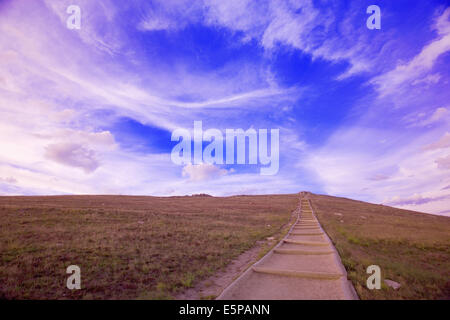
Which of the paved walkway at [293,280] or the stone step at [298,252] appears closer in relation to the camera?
the paved walkway at [293,280]

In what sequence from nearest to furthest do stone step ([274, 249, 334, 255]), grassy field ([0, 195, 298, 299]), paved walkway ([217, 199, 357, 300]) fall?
paved walkway ([217, 199, 357, 300])
grassy field ([0, 195, 298, 299])
stone step ([274, 249, 334, 255])

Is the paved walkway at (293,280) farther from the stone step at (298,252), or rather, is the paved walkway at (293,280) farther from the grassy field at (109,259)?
the grassy field at (109,259)

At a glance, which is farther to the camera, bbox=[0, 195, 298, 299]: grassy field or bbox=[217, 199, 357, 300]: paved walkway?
bbox=[0, 195, 298, 299]: grassy field

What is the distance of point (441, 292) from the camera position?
5.71 meters

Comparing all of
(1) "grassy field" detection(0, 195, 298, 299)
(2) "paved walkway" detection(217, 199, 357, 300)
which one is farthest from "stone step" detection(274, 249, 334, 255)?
(1) "grassy field" detection(0, 195, 298, 299)

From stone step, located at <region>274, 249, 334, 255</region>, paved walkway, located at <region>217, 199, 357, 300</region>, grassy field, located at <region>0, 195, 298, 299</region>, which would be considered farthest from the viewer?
stone step, located at <region>274, 249, 334, 255</region>

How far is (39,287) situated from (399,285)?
9.64 m

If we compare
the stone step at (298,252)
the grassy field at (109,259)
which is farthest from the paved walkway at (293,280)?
the grassy field at (109,259)

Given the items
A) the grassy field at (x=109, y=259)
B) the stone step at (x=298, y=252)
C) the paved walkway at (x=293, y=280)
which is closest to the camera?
the paved walkway at (x=293, y=280)

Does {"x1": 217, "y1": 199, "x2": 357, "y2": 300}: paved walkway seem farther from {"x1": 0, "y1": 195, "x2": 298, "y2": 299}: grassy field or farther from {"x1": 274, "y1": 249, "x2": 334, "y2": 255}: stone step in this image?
{"x1": 0, "y1": 195, "x2": 298, "y2": 299}: grassy field

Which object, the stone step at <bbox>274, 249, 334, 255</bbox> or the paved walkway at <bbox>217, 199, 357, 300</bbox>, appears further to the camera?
the stone step at <bbox>274, 249, 334, 255</bbox>

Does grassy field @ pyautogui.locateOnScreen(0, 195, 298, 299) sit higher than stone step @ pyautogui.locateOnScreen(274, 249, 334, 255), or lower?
lower
